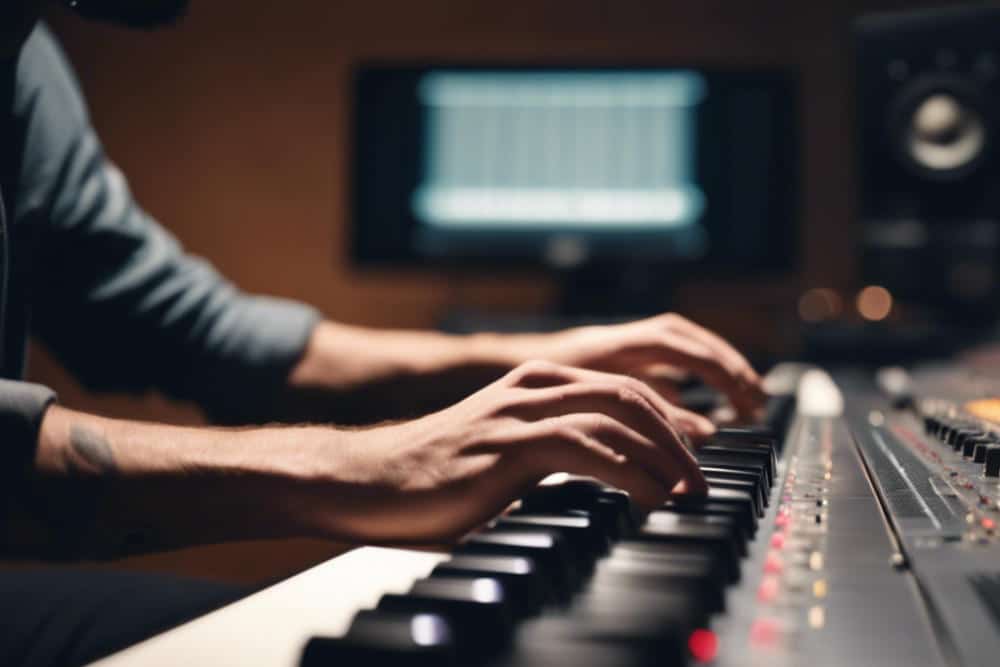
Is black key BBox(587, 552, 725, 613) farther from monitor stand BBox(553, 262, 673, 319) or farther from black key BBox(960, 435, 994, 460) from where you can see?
monitor stand BBox(553, 262, 673, 319)

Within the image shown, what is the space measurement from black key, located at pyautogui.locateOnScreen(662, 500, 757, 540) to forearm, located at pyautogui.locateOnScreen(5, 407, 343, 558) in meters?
0.19

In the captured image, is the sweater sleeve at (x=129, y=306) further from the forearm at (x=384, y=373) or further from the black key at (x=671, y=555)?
the black key at (x=671, y=555)

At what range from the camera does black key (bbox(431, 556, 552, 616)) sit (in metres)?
0.32

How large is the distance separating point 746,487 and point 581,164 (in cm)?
183

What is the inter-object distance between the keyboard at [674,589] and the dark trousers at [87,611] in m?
0.34

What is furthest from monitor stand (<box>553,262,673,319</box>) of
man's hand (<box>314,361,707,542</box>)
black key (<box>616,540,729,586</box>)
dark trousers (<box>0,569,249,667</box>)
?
black key (<box>616,540,729,586</box>)

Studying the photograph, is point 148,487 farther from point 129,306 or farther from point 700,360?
point 129,306

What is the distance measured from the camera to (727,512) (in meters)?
0.42

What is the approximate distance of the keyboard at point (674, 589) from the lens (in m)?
0.29

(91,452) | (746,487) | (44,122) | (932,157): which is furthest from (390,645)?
(932,157)

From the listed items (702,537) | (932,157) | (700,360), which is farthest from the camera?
(932,157)

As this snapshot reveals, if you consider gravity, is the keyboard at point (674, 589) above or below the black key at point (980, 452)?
below

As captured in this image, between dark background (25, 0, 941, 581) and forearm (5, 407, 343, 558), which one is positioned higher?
dark background (25, 0, 941, 581)

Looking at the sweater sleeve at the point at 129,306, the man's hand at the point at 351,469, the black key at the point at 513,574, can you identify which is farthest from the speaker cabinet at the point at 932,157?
the black key at the point at 513,574
